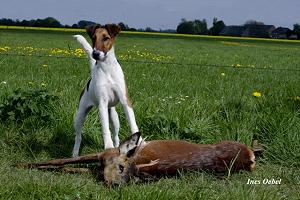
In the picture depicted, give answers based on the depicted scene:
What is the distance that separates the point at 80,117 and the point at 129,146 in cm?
97

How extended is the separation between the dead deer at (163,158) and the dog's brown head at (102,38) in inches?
31.9

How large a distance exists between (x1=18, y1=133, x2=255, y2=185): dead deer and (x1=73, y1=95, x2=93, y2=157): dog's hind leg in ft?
1.81

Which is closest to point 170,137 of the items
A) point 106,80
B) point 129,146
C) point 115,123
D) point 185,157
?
point 115,123

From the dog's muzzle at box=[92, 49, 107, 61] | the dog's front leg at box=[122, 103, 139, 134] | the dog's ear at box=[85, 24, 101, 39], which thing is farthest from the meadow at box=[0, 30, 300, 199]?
the dog's ear at box=[85, 24, 101, 39]

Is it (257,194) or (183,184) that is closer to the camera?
(257,194)

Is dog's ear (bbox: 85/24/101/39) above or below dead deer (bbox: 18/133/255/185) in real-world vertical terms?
above

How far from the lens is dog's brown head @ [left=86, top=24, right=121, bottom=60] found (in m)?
4.42

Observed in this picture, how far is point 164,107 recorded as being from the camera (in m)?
5.82

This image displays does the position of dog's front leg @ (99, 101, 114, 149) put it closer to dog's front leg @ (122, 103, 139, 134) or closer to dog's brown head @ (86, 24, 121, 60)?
dog's front leg @ (122, 103, 139, 134)

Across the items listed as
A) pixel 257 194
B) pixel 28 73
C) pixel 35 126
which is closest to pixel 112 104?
pixel 35 126

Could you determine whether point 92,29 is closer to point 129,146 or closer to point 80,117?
point 80,117

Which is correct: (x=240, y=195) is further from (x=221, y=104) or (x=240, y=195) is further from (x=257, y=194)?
(x=221, y=104)

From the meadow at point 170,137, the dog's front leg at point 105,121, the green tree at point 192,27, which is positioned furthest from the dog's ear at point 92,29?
the green tree at point 192,27

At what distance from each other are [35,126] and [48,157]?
0.61 m
